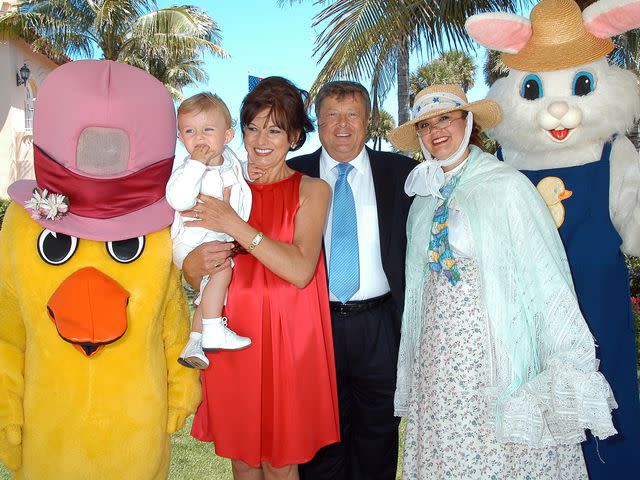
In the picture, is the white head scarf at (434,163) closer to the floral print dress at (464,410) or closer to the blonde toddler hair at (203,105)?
the floral print dress at (464,410)

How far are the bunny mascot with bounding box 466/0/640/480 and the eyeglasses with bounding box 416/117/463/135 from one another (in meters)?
0.64

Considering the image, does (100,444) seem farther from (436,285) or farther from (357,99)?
(357,99)

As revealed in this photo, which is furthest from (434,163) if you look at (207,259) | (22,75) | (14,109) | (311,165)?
(14,109)

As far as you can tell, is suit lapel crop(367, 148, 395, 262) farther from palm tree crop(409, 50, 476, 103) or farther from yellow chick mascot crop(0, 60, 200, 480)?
palm tree crop(409, 50, 476, 103)

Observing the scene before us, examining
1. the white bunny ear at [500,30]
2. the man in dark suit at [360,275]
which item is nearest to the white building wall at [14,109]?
the man in dark suit at [360,275]

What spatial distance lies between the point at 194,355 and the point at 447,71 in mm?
33032

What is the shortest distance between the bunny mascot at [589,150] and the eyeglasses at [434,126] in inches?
25.1

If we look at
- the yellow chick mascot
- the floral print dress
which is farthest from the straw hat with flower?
the yellow chick mascot

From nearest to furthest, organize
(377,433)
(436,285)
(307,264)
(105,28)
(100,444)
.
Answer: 1. (100,444)
2. (307,264)
3. (436,285)
4. (377,433)
5. (105,28)

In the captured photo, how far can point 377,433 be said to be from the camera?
318 cm

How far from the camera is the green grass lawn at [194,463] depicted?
3.84 meters

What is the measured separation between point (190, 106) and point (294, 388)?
3.79 feet

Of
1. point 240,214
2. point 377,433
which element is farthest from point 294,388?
point 377,433

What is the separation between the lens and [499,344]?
238cm
